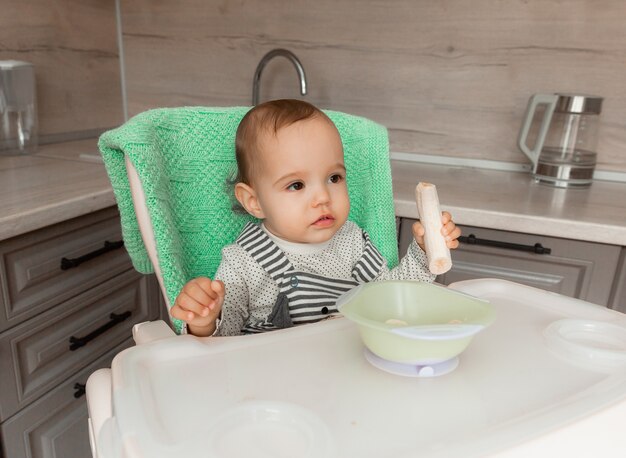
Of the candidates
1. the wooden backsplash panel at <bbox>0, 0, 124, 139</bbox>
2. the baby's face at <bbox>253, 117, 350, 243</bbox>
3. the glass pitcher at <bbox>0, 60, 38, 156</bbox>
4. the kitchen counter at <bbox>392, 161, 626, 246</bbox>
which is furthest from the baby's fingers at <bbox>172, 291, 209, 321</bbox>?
the wooden backsplash panel at <bbox>0, 0, 124, 139</bbox>

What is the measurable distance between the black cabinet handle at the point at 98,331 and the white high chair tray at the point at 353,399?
0.66 meters

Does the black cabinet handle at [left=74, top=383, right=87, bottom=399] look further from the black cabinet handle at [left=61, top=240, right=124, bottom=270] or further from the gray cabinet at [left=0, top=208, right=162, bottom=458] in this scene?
the black cabinet handle at [left=61, top=240, right=124, bottom=270]

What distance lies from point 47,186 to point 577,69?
134 cm

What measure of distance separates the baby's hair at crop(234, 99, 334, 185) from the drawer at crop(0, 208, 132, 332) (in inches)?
16.8

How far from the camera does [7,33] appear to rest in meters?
1.45

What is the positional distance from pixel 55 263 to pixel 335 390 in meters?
0.77

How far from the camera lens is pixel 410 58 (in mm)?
1568

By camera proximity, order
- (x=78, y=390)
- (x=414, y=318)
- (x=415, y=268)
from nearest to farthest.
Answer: (x=414, y=318) → (x=415, y=268) → (x=78, y=390)

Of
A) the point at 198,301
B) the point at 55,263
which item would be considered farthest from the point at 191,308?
the point at 55,263

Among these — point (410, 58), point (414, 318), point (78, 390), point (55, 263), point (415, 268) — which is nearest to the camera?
point (414, 318)

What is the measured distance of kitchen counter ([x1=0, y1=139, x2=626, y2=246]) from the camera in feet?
3.29

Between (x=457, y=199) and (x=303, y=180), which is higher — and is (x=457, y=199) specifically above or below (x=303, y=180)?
below

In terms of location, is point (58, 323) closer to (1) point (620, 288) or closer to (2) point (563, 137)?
(1) point (620, 288)

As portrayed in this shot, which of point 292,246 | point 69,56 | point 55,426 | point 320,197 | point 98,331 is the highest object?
point 69,56
